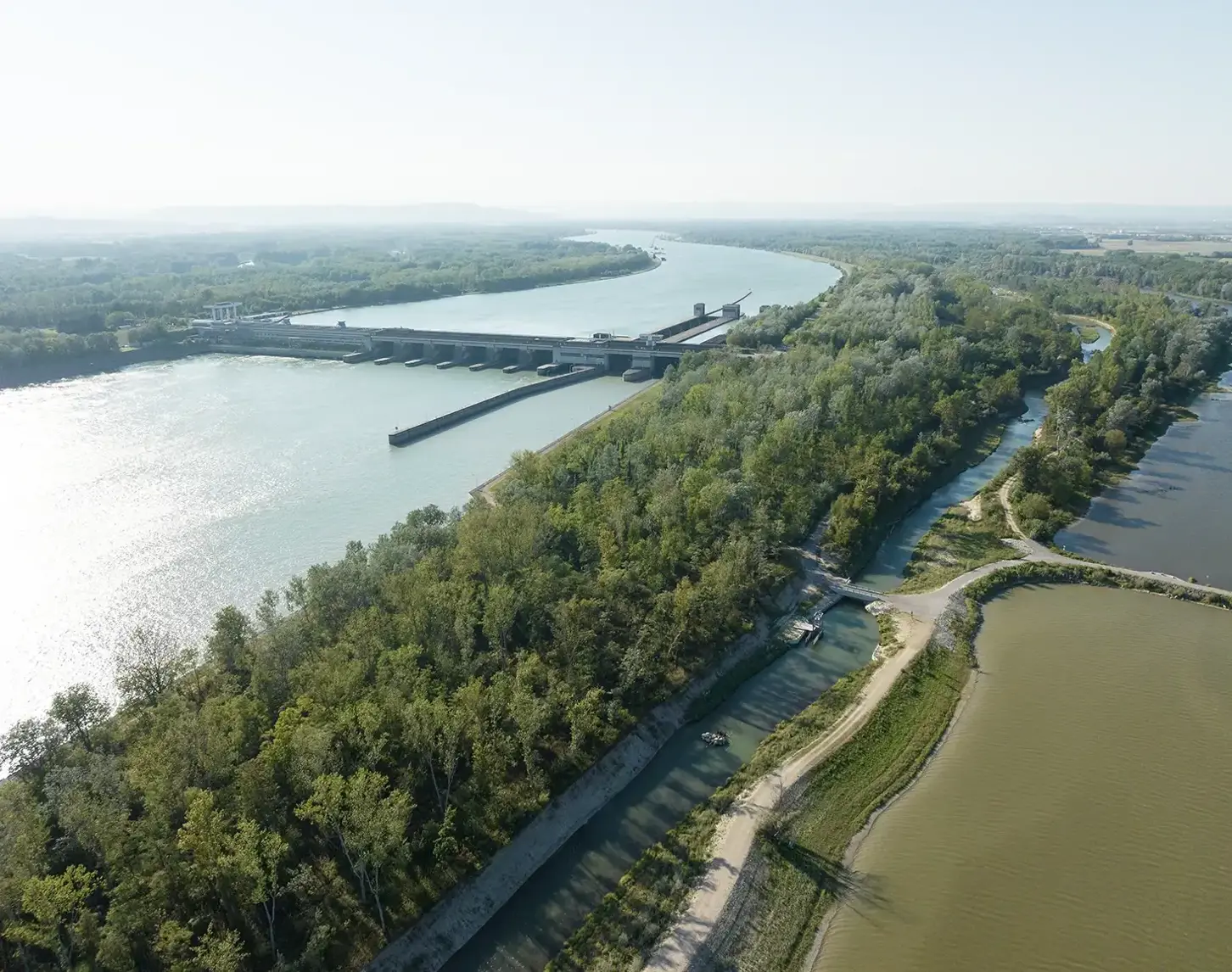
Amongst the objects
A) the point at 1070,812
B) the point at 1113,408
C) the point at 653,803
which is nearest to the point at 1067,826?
the point at 1070,812

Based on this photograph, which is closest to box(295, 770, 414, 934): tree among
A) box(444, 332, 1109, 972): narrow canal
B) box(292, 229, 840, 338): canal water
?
box(444, 332, 1109, 972): narrow canal

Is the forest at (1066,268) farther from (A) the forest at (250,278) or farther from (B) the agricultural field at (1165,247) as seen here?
(A) the forest at (250,278)

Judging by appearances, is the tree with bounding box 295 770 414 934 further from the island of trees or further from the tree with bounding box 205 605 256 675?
the tree with bounding box 205 605 256 675

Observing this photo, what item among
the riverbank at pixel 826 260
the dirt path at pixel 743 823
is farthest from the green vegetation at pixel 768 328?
the riverbank at pixel 826 260

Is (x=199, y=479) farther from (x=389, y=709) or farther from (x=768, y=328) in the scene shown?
(x=768, y=328)

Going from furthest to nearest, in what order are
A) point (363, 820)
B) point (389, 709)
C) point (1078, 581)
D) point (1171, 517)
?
point (1171, 517) → point (1078, 581) → point (389, 709) → point (363, 820)
